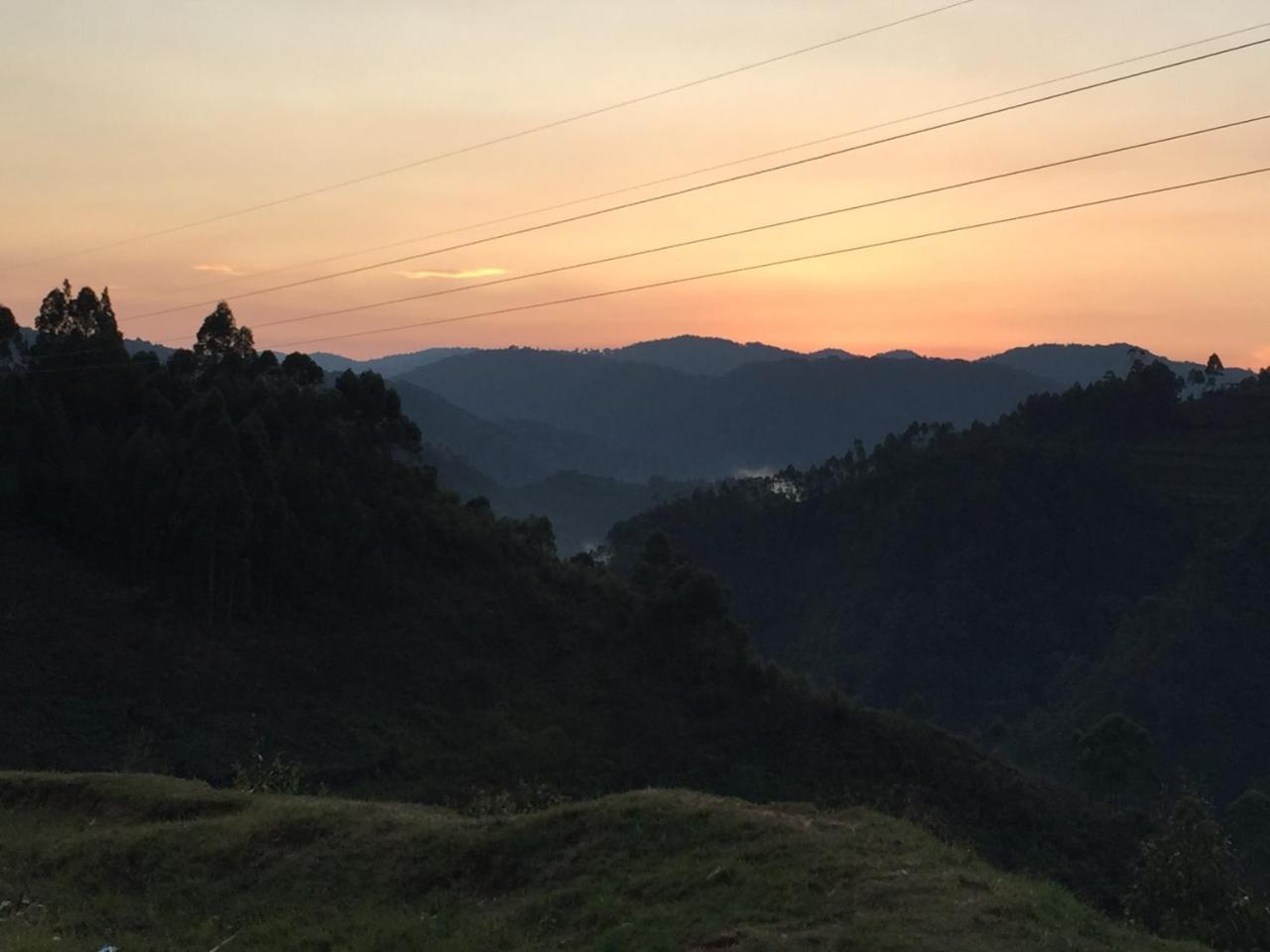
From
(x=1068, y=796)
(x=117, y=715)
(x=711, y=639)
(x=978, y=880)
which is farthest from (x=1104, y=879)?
(x=978, y=880)

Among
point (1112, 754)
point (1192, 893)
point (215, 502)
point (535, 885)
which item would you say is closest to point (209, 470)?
point (215, 502)

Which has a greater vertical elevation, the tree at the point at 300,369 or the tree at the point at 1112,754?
the tree at the point at 300,369

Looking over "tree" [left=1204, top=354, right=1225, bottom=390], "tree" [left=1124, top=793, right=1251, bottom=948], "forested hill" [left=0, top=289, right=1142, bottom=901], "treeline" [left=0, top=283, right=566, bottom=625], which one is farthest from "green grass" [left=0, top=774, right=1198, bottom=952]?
"tree" [left=1204, top=354, right=1225, bottom=390]

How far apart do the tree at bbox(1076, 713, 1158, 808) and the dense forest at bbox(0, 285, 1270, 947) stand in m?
0.49

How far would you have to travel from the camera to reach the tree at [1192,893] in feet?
99.6

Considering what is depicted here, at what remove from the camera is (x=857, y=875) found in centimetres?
1597

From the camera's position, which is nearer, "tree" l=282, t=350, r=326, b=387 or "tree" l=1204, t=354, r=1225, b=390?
"tree" l=282, t=350, r=326, b=387

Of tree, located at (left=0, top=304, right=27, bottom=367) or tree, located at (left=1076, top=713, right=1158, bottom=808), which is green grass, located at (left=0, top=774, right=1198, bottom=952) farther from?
tree, located at (left=1076, top=713, right=1158, bottom=808)

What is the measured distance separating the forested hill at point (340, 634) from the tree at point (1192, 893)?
75.2 feet

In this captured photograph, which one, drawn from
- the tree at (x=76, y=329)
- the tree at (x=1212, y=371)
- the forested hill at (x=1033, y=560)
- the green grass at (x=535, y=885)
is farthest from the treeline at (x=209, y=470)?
the tree at (x=1212, y=371)

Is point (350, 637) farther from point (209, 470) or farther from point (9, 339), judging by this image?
point (9, 339)

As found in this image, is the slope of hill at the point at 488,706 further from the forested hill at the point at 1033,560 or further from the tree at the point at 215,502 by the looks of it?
the forested hill at the point at 1033,560

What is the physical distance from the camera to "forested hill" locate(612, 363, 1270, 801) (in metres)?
135

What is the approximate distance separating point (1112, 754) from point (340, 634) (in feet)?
191
